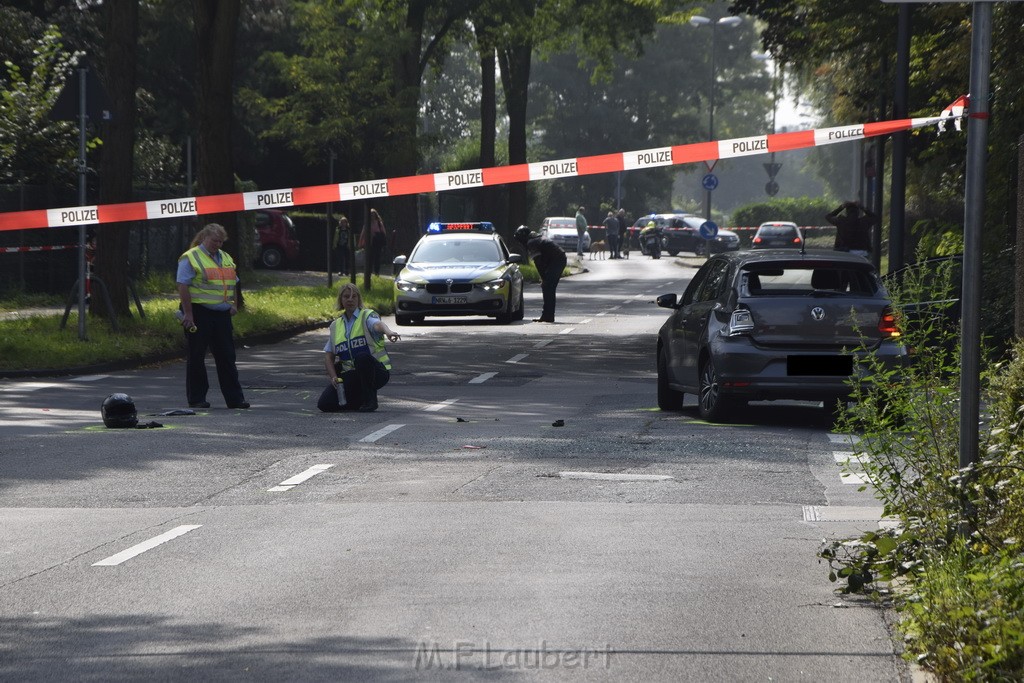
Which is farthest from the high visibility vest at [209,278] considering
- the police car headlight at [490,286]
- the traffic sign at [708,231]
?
the traffic sign at [708,231]

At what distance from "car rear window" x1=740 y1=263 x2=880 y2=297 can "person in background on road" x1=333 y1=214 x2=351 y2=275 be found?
28.1m

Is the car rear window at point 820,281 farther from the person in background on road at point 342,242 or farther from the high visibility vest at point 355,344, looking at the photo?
the person in background on road at point 342,242

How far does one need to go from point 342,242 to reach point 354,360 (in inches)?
1108

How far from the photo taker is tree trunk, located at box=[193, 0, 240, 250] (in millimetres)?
27328

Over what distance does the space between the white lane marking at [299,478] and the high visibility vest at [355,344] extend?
393cm

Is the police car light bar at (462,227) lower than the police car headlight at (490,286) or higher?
higher

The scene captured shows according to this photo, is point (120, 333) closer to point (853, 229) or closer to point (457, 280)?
point (457, 280)

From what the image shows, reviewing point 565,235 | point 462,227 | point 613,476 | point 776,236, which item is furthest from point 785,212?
point 613,476

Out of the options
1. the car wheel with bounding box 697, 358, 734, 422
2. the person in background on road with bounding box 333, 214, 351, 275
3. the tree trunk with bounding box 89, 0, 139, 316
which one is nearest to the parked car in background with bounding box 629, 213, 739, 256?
the person in background on road with bounding box 333, 214, 351, 275

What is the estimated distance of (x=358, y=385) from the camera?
1565cm

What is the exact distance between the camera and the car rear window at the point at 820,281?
46.7 feet

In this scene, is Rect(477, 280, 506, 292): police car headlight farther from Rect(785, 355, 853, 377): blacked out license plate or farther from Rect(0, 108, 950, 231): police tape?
Rect(785, 355, 853, 377): blacked out license plate

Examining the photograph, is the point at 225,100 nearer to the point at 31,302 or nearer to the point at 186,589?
the point at 31,302

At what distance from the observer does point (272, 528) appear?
929 cm
